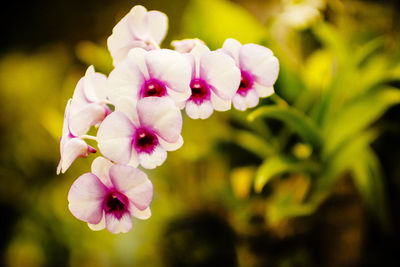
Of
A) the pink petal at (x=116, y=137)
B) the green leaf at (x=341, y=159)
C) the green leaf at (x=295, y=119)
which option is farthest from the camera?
the green leaf at (x=341, y=159)

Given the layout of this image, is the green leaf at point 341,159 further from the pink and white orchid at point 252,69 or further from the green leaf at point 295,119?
the pink and white orchid at point 252,69

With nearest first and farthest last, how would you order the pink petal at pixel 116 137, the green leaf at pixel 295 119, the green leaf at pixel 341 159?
the pink petal at pixel 116 137 → the green leaf at pixel 295 119 → the green leaf at pixel 341 159

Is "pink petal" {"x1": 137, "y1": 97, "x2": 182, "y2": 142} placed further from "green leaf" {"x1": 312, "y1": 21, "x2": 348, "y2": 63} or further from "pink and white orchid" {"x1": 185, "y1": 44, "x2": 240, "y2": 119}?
"green leaf" {"x1": 312, "y1": 21, "x2": 348, "y2": 63}

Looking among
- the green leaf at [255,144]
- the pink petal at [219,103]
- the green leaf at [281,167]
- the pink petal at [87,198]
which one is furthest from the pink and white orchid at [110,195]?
the green leaf at [255,144]

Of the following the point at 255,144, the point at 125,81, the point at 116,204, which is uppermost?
the point at 125,81

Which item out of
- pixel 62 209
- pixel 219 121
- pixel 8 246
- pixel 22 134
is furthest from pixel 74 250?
pixel 219 121

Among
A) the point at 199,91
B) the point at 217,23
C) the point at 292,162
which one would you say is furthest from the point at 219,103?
the point at 217,23

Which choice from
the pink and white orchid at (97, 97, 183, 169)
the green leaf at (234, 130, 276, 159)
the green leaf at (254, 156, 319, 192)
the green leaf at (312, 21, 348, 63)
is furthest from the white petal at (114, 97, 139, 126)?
the green leaf at (312, 21, 348, 63)

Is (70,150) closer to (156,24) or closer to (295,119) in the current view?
(156,24)
